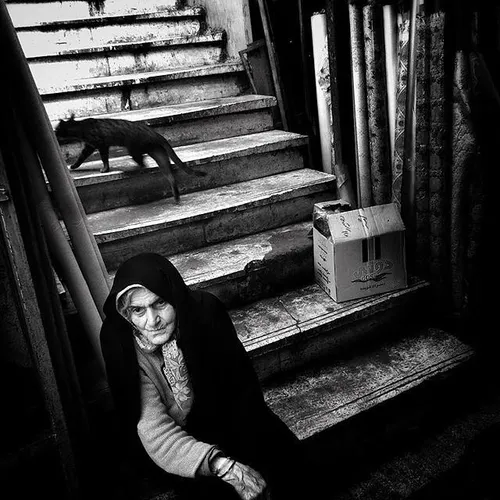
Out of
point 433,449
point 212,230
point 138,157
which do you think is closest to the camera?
point 433,449

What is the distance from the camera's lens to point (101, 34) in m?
4.54

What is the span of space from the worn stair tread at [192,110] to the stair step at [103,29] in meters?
1.27

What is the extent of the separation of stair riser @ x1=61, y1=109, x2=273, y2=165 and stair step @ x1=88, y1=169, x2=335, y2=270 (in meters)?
0.60

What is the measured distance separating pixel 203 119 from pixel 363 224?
1.80 metres

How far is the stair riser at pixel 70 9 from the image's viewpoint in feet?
14.6

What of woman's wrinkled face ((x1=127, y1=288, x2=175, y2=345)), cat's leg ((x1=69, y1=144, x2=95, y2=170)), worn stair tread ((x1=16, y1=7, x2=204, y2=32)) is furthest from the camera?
worn stair tread ((x1=16, y1=7, x2=204, y2=32))

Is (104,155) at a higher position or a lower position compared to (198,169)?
higher

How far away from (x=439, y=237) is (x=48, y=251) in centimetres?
214

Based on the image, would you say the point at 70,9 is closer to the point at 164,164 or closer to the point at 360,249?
the point at 164,164

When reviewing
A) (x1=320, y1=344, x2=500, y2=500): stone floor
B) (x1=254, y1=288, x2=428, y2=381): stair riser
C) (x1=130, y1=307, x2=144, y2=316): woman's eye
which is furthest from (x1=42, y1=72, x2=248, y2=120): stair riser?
(x1=320, y1=344, x2=500, y2=500): stone floor

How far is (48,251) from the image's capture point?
1.87 metres

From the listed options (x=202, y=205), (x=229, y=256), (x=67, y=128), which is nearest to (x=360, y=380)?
(x=229, y=256)

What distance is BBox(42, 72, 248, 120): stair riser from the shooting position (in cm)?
361

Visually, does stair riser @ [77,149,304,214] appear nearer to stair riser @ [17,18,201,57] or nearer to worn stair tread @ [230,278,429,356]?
worn stair tread @ [230,278,429,356]
